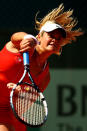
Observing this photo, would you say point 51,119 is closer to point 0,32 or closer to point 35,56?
point 0,32

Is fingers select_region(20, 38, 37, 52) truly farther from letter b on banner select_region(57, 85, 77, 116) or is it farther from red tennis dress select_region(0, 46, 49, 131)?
letter b on banner select_region(57, 85, 77, 116)

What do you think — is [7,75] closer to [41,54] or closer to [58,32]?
[41,54]

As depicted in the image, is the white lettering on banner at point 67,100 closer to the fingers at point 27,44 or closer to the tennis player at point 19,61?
the tennis player at point 19,61

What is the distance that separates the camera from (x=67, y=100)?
6766 mm

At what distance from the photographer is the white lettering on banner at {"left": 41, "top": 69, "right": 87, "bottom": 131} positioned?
667cm

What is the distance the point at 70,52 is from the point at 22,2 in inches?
35.9

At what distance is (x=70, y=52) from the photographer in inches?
269

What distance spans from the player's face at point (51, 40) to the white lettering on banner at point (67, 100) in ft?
9.19

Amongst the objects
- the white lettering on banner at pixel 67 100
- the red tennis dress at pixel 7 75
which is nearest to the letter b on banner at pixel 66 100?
the white lettering on banner at pixel 67 100

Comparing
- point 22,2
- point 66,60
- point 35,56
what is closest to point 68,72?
point 66,60

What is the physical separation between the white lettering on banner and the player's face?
110 inches

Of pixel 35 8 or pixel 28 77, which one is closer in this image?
pixel 28 77

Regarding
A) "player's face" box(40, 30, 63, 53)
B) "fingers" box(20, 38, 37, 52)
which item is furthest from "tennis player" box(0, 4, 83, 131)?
"fingers" box(20, 38, 37, 52)

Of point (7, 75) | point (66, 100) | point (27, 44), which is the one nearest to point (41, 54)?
point (7, 75)
